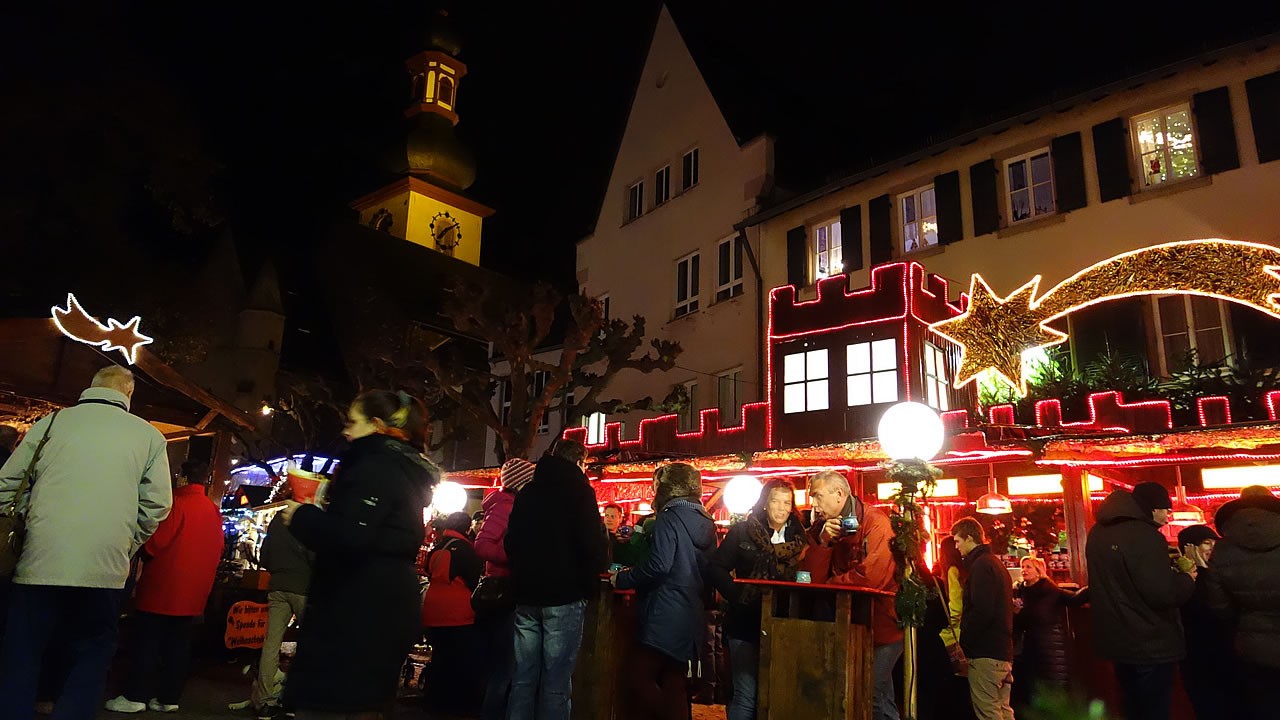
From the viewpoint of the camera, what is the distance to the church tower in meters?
42.8

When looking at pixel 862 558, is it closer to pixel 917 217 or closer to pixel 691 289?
pixel 917 217

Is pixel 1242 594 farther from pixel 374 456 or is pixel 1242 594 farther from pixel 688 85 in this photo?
pixel 688 85

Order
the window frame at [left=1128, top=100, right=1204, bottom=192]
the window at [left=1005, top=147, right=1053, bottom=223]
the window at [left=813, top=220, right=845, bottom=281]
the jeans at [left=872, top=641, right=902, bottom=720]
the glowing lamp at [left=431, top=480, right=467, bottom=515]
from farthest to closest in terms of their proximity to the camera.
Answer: the window at [left=813, top=220, right=845, bottom=281]
the glowing lamp at [left=431, top=480, right=467, bottom=515]
the window at [left=1005, top=147, right=1053, bottom=223]
the window frame at [left=1128, top=100, right=1204, bottom=192]
the jeans at [left=872, top=641, right=902, bottom=720]

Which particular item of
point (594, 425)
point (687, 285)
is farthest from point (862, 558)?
point (594, 425)

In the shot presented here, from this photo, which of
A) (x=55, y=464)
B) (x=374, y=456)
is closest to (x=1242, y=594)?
(x=374, y=456)

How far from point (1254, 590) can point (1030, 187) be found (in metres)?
10.7

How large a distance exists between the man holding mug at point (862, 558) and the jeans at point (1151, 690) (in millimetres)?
1343

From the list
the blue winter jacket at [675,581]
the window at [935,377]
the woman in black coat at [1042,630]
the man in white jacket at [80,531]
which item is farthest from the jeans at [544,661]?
the window at [935,377]

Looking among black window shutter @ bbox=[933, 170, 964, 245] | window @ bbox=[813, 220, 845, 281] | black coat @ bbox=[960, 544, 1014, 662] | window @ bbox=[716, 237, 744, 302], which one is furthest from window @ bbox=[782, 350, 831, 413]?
black coat @ bbox=[960, 544, 1014, 662]

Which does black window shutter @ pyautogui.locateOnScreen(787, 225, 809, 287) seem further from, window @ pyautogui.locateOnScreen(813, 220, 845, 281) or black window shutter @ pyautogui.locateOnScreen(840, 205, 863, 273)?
black window shutter @ pyautogui.locateOnScreen(840, 205, 863, 273)

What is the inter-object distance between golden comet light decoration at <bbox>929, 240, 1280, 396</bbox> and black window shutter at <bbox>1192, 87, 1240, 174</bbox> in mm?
1737

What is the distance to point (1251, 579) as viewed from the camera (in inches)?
181

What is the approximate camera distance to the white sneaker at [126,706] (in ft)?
20.3

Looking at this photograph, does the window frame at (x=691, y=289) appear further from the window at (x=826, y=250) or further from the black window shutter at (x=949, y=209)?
the black window shutter at (x=949, y=209)
